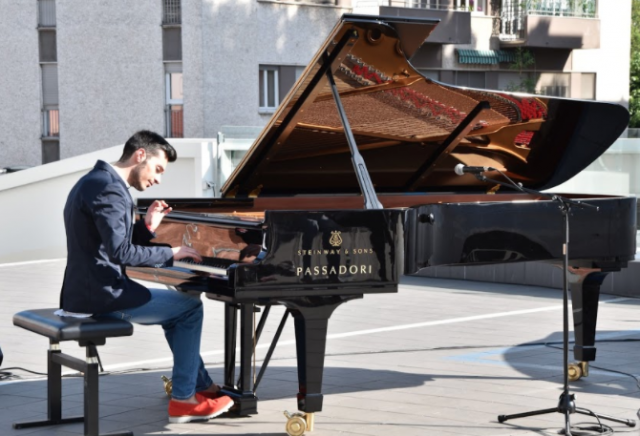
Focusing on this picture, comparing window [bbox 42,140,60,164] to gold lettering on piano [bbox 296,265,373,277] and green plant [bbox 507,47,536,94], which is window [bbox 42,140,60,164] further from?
gold lettering on piano [bbox 296,265,373,277]

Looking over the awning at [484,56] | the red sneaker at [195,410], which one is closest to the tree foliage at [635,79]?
the awning at [484,56]

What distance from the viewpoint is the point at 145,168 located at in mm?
6148

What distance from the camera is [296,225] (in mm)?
5902

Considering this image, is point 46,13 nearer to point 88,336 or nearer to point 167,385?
point 167,385

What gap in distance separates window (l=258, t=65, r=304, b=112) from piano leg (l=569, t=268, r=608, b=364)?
813 inches

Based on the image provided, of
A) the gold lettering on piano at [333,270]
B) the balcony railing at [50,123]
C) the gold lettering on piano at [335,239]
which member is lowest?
the gold lettering on piano at [333,270]

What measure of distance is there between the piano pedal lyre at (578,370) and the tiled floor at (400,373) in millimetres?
53

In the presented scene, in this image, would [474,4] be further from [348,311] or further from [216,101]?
[348,311]

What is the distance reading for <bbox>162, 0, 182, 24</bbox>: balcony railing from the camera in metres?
27.2

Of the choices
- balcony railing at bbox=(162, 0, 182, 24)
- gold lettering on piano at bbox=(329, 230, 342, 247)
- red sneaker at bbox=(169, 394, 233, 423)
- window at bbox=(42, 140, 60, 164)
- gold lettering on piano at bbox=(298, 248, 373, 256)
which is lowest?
red sneaker at bbox=(169, 394, 233, 423)

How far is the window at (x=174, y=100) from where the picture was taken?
90.1 ft

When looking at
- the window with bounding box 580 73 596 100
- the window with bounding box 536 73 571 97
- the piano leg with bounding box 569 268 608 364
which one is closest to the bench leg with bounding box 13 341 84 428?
the piano leg with bounding box 569 268 608 364

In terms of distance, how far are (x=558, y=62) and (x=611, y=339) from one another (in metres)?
24.7

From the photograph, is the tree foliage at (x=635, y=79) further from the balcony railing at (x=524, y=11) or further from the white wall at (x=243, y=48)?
the white wall at (x=243, y=48)
